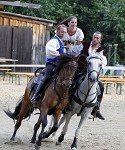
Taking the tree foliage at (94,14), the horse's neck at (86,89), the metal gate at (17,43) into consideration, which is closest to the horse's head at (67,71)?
the horse's neck at (86,89)

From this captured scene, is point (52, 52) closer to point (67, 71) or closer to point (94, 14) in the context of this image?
point (67, 71)

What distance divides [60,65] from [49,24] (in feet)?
74.1

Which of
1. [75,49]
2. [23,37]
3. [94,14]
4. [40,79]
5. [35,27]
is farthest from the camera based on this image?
[94,14]

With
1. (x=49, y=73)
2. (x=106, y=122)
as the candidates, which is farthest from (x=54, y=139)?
(x=106, y=122)

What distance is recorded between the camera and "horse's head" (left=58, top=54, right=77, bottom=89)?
31.7ft

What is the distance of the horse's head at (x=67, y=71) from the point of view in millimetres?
9648

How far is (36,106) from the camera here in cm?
1054

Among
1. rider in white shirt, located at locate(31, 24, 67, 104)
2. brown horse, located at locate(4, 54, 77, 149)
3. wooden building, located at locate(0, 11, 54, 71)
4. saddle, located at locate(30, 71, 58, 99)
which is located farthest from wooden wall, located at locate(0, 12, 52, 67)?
brown horse, located at locate(4, 54, 77, 149)

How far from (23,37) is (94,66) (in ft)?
72.2

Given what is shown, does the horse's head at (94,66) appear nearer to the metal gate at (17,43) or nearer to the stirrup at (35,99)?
the stirrup at (35,99)

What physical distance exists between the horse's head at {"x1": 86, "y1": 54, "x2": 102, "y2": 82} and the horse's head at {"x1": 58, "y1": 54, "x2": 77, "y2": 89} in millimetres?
267

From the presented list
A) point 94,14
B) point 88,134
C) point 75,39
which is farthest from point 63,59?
point 94,14

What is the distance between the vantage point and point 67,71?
9766mm

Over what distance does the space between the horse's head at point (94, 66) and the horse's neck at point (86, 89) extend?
36 centimetres
